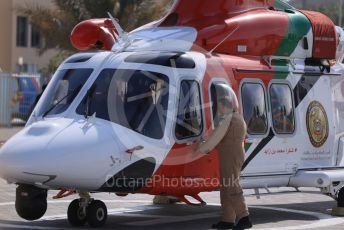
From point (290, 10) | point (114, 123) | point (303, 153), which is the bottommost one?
point (303, 153)

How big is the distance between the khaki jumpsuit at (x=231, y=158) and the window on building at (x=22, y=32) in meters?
44.5

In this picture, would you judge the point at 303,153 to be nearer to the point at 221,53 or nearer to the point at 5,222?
the point at 221,53

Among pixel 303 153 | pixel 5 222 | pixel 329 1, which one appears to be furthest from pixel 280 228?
pixel 329 1

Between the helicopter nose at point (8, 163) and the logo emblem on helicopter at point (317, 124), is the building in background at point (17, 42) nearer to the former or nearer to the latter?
the logo emblem on helicopter at point (317, 124)

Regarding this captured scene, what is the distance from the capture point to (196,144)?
9914 millimetres

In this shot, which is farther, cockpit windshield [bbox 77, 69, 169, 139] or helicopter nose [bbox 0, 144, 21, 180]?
cockpit windshield [bbox 77, 69, 169, 139]

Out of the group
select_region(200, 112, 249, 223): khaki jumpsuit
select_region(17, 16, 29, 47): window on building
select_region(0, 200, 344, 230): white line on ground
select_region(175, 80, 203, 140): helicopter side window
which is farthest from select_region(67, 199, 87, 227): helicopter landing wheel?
select_region(17, 16, 29, 47): window on building

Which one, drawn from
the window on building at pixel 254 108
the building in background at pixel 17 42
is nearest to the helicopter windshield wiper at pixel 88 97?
the window on building at pixel 254 108

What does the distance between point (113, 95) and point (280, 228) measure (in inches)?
108

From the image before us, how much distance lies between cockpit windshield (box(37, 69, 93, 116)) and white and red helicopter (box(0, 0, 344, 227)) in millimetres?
17

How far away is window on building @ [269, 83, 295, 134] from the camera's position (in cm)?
1109

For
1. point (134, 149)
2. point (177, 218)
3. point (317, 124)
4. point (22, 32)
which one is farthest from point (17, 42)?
point (134, 149)

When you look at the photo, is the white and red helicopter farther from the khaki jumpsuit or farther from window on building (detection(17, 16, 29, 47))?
window on building (detection(17, 16, 29, 47))

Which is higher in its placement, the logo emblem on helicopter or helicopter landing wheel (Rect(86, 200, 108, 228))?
the logo emblem on helicopter
